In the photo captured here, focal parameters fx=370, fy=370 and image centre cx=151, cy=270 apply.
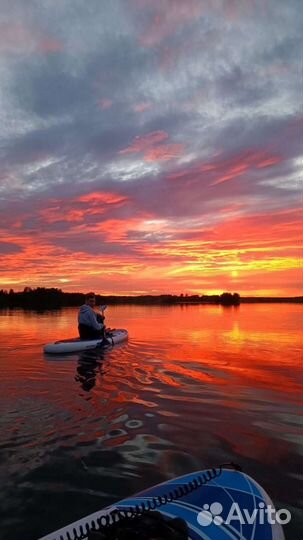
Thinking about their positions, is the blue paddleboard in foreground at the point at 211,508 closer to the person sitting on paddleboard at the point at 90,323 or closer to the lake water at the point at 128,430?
the lake water at the point at 128,430

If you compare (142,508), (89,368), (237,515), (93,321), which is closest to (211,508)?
(237,515)

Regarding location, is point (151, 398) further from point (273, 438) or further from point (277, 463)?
point (277, 463)

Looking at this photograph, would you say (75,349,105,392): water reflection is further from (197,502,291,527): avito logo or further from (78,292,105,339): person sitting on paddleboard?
(197,502,291,527): avito logo

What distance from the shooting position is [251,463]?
228 inches

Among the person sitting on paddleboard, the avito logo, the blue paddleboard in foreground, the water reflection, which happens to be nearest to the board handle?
the blue paddleboard in foreground

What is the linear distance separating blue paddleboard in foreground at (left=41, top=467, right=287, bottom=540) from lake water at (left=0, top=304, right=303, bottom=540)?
2.34 ft

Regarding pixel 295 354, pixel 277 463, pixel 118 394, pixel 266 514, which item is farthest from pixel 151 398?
pixel 295 354

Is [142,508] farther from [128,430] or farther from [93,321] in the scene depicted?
[93,321]

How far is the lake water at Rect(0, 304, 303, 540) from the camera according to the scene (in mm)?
4746

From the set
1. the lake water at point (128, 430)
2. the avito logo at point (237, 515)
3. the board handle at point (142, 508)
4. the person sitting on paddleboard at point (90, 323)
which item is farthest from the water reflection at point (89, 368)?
the avito logo at point (237, 515)

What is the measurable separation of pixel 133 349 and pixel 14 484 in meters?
12.6

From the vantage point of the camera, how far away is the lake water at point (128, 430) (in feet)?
15.6

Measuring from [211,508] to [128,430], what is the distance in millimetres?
3469

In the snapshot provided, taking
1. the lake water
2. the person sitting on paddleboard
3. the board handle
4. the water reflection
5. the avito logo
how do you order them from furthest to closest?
1. the person sitting on paddleboard
2. the water reflection
3. the lake water
4. the avito logo
5. the board handle
